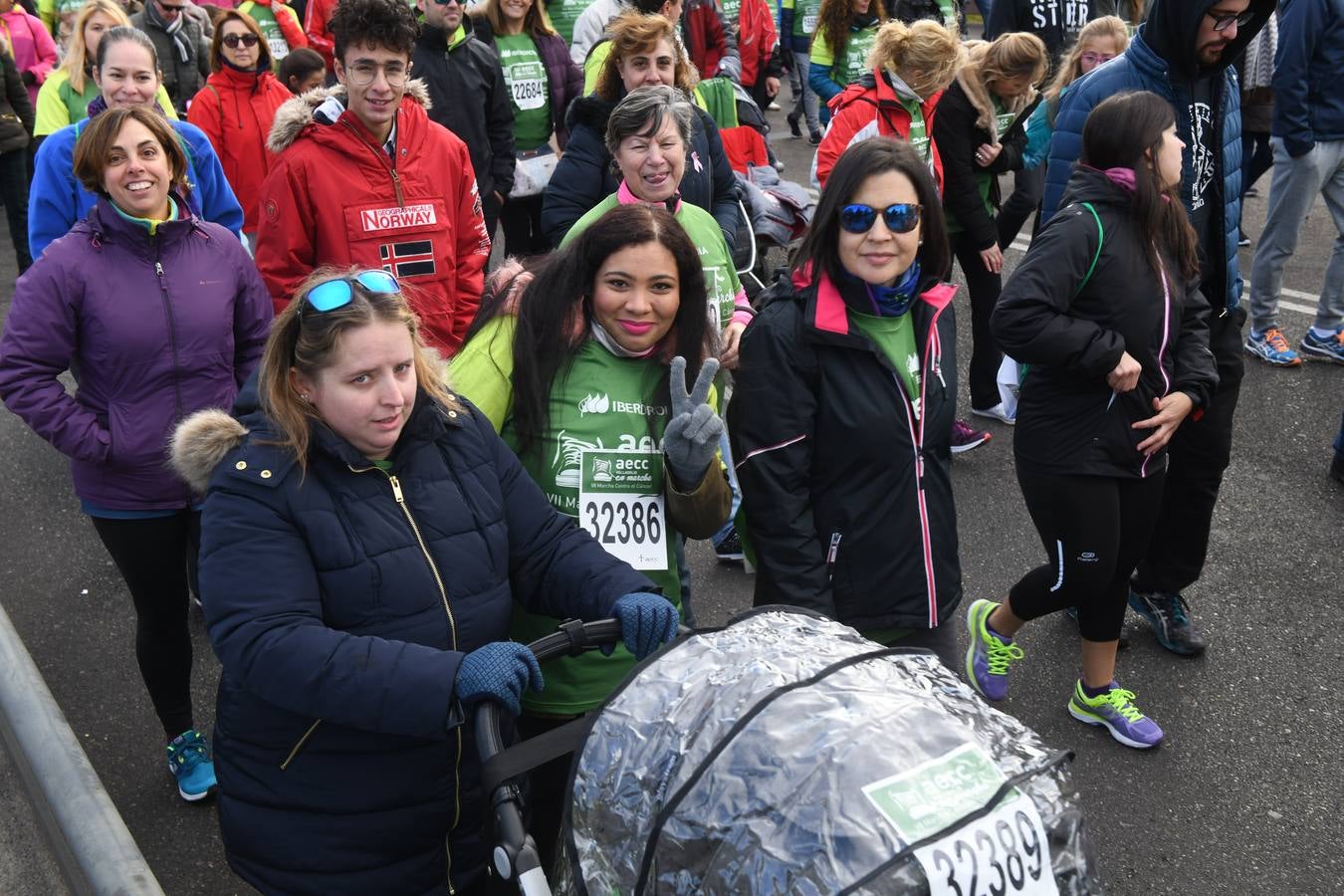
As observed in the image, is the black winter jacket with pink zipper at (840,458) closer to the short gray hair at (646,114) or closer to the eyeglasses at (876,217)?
the eyeglasses at (876,217)

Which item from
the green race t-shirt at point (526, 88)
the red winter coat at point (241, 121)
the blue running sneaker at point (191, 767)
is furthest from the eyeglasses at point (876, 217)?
the green race t-shirt at point (526, 88)

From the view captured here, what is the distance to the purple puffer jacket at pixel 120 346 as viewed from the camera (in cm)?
345

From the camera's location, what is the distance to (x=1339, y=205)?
686cm

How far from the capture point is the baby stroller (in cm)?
147

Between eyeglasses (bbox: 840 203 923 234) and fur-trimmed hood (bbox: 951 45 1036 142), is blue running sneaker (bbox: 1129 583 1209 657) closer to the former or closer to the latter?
eyeglasses (bbox: 840 203 923 234)

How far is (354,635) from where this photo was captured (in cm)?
216

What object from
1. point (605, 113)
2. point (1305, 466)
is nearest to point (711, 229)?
point (605, 113)

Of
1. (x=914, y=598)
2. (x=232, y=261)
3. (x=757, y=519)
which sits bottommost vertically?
(x=914, y=598)

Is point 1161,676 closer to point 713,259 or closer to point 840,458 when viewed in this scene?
point 840,458

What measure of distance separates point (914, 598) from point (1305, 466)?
3.57 m

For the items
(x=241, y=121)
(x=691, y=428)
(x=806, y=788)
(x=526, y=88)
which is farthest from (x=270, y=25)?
(x=806, y=788)

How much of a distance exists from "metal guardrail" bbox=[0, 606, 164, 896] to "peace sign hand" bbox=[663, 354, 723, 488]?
1605 mm

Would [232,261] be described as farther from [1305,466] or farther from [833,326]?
[1305,466]

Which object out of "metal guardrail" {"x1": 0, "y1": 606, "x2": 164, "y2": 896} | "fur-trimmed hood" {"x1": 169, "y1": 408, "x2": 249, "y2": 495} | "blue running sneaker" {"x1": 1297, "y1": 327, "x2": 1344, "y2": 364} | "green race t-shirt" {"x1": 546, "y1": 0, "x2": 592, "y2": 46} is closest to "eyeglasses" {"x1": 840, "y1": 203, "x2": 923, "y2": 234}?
"fur-trimmed hood" {"x1": 169, "y1": 408, "x2": 249, "y2": 495}
